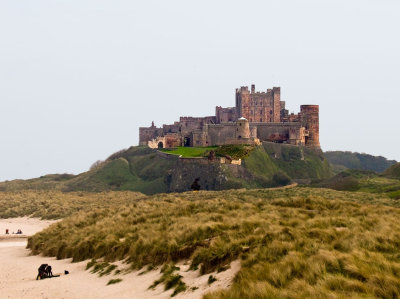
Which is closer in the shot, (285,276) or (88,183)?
(285,276)

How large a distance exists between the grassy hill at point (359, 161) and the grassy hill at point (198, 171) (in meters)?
47.9

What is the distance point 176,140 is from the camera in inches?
4028

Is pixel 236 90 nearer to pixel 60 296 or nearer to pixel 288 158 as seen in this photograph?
pixel 288 158

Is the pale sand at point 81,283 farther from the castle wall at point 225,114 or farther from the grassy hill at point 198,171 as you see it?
the castle wall at point 225,114

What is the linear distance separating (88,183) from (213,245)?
254 ft

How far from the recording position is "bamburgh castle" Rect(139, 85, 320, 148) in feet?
302

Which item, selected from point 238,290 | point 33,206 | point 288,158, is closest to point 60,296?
point 238,290

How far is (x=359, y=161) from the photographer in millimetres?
140375

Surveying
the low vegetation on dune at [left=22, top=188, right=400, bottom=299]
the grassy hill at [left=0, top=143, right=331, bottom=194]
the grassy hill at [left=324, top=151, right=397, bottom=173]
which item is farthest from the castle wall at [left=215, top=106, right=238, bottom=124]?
the low vegetation on dune at [left=22, top=188, right=400, bottom=299]

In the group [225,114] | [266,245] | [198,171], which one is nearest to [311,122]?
[225,114]

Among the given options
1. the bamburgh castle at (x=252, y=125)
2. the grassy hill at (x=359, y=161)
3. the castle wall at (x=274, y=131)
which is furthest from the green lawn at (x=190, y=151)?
the grassy hill at (x=359, y=161)

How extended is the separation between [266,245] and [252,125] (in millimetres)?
79492

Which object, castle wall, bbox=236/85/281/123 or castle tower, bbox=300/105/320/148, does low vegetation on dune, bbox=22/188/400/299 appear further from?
castle wall, bbox=236/85/281/123

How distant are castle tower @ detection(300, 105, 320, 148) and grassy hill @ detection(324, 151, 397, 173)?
41.1 m
